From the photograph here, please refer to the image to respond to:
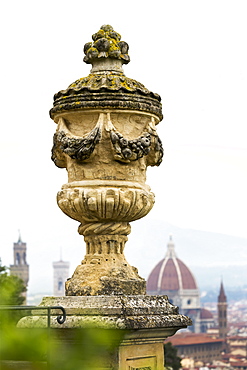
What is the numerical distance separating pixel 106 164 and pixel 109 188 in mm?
151

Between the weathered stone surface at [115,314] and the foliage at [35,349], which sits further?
the weathered stone surface at [115,314]

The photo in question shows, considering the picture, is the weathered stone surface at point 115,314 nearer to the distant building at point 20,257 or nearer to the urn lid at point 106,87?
the urn lid at point 106,87

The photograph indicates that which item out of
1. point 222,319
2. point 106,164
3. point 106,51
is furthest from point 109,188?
point 222,319

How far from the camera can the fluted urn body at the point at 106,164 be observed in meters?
6.11

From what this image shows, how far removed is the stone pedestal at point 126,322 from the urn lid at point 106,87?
3.74 ft

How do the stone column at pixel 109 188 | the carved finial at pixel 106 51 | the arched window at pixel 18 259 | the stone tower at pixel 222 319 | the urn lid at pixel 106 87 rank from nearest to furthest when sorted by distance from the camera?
1. the stone column at pixel 109 188
2. the urn lid at pixel 106 87
3. the carved finial at pixel 106 51
4. the arched window at pixel 18 259
5. the stone tower at pixel 222 319

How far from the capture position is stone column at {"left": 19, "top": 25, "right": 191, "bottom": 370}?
6.02 m

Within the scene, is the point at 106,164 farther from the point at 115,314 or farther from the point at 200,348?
the point at 200,348

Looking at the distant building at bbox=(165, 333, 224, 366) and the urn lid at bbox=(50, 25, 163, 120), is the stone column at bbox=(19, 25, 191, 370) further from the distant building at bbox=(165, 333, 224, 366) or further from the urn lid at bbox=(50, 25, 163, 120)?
the distant building at bbox=(165, 333, 224, 366)

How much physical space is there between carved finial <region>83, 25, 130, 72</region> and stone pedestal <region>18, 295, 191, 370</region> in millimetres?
1498

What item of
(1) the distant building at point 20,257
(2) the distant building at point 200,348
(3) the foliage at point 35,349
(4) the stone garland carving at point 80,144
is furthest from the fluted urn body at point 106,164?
(1) the distant building at point 20,257

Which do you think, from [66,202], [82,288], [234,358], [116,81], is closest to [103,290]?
[82,288]

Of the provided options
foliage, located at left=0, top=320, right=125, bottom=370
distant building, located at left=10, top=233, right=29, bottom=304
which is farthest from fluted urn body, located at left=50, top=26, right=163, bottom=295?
distant building, located at left=10, top=233, right=29, bottom=304

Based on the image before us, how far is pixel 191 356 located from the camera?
151m
